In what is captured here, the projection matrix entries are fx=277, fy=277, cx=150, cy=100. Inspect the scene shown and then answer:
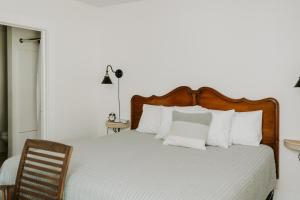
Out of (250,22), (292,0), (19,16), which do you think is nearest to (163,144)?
(250,22)

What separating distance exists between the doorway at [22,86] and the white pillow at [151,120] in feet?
5.27

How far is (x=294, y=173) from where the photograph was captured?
2.86m

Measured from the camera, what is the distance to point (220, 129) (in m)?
2.75

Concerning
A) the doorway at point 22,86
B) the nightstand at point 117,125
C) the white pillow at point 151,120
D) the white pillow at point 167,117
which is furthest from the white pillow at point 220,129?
the doorway at point 22,86

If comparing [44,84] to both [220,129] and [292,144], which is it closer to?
[220,129]

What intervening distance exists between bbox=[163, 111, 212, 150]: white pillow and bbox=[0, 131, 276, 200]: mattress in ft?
0.29

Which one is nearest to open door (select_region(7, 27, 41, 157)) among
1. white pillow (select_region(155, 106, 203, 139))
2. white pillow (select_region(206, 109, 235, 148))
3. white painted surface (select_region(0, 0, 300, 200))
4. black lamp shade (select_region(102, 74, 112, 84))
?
white painted surface (select_region(0, 0, 300, 200))

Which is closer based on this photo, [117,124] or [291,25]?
[291,25]

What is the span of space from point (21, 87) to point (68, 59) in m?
1.01

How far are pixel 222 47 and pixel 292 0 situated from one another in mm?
824

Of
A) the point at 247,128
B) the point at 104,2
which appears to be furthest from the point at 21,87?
the point at 247,128

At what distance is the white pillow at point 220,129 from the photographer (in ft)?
8.89

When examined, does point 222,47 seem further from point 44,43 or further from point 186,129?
point 44,43

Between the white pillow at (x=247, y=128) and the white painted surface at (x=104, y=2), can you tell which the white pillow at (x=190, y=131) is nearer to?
the white pillow at (x=247, y=128)
